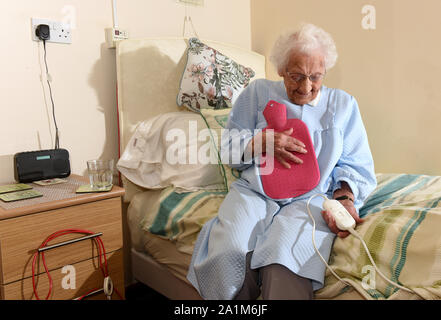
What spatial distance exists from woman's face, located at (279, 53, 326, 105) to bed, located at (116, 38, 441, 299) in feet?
1.31

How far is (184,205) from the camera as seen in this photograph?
56.0 inches

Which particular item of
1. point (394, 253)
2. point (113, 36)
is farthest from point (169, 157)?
point (394, 253)

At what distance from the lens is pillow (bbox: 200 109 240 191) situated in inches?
59.0

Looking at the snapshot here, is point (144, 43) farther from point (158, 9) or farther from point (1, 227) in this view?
point (1, 227)

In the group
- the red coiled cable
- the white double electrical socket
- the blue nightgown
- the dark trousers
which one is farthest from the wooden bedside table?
the white double electrical socket

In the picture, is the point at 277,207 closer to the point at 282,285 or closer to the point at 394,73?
the point at 282,285

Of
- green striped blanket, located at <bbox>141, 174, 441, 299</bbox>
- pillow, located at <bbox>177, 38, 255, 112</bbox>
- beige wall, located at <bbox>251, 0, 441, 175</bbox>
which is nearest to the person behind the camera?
green striped blanket, located at <bbox>141, 174, 441, 299</bbox>

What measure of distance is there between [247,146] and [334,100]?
1.20ft

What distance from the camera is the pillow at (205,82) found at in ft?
5.74

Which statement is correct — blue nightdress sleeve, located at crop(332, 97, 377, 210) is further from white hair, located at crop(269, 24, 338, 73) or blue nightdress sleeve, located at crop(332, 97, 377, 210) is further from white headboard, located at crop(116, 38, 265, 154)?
white headboard, located at crop(116, 38, 265, 154)

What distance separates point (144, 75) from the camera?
1755 millimetres

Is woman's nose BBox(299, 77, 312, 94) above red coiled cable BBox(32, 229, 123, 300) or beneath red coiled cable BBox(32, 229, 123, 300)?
above

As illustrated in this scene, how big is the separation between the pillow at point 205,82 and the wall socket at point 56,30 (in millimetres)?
522

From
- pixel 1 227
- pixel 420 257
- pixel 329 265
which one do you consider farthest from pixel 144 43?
pixel 420 257
